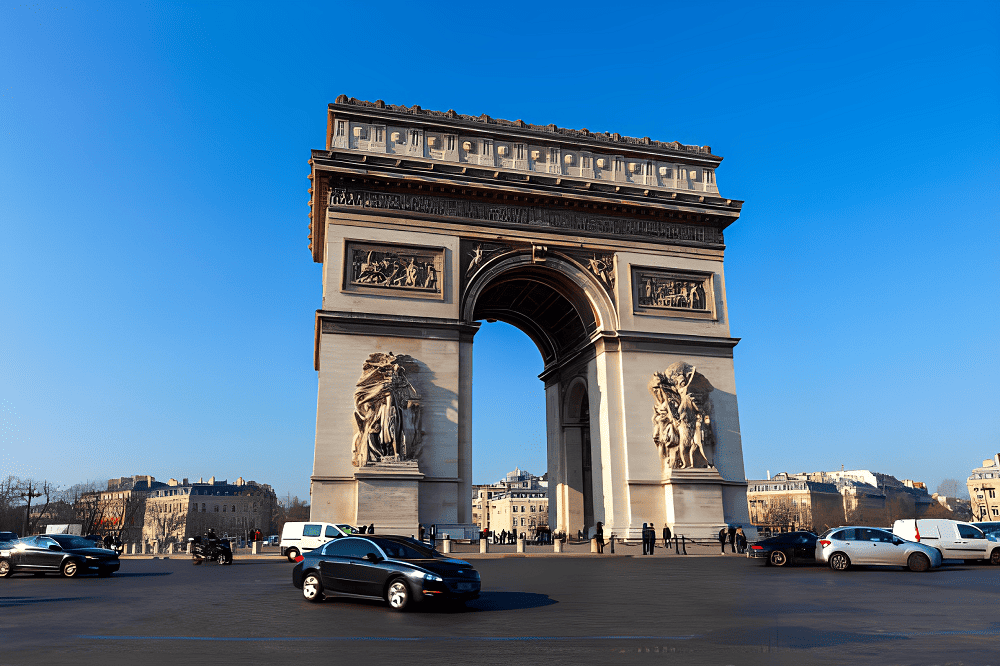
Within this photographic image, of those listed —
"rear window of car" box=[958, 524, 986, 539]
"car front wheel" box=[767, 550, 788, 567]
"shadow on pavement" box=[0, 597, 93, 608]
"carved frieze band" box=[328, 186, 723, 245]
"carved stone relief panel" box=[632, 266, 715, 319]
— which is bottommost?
"car front wheel" box=[767, 550, 788, 567]

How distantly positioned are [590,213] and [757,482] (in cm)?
12179

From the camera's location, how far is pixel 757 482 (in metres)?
140

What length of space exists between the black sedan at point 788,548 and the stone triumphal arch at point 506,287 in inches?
254

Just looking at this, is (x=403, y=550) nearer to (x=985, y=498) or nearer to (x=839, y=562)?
(x=839, y=562)

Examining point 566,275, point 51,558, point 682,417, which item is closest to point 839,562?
point 682,417

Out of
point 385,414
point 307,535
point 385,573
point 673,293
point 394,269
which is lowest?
point 385,573

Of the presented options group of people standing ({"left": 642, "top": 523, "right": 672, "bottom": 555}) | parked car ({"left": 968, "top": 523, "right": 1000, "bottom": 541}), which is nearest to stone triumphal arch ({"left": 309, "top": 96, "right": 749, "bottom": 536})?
group of people standing ({"left": 642, "top": 523, "right": 672, "bottom": 555})

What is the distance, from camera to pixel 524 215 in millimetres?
31391

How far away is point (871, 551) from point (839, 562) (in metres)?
0.88

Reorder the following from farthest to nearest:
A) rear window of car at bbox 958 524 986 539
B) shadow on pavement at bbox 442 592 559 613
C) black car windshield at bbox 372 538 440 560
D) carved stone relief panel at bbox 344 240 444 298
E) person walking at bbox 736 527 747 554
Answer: carved stone relief panel at bbox 344 240 444 298, person walking at bbox 736 527 747 554, rear window of car at bbox 958 524 986 539, black car windshield at bbox 372 538 440 560, shadow on pavement at bbox 442 592 559 613

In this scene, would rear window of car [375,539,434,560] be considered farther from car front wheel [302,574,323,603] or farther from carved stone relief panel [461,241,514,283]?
carved stone relief panel [461,241,514,283]

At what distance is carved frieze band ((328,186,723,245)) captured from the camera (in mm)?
29516

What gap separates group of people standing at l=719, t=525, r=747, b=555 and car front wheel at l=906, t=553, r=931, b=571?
Answer: 8.75m

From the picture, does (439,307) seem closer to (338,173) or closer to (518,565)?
(338,173)
